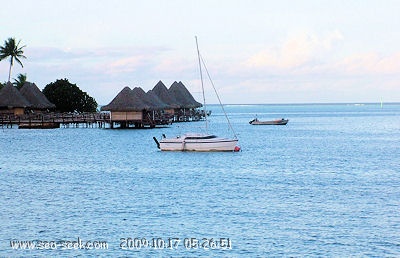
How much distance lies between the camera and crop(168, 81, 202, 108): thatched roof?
431 feet

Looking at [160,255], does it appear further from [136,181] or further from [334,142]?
[334,142]

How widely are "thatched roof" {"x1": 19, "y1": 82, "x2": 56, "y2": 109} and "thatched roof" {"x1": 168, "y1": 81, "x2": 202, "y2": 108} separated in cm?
2868

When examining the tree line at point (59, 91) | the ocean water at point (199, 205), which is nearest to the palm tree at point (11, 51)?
the tree line at point (59, 91)

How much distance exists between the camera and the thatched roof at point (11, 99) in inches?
3959

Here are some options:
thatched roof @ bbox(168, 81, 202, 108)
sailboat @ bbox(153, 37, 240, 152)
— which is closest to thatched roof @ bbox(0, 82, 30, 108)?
thatched roof @ bbox(168, 81, 202, 108)

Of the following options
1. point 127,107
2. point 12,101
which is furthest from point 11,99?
point 127,107

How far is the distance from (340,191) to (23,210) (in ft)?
51.8

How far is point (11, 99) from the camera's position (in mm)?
101062

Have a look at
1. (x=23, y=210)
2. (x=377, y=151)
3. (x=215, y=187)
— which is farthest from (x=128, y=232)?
(x=377, y=151)

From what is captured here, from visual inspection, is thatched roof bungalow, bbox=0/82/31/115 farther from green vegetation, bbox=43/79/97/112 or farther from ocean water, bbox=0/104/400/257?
ocean water, bbox=0/104/400/257

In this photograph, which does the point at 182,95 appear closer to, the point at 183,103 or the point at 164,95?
the point at 183,103

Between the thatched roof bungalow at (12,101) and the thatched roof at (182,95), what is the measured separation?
33470mm

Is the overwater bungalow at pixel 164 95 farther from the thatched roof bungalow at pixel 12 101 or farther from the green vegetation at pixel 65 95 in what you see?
the thatched roof bungalow at pixel 12 101

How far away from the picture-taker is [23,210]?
32.1m
